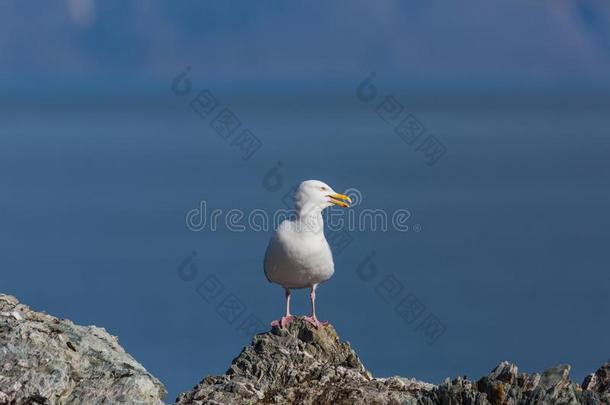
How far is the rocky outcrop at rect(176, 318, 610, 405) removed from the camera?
11.9 meters

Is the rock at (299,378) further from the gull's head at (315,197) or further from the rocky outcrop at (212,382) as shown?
the gull's head at (315,197)

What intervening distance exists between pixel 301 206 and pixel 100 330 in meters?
4.99

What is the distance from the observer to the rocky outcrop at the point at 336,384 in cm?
1190

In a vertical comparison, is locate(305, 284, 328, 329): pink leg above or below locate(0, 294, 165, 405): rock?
above

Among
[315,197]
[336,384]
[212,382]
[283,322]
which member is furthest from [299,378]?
[315,197]

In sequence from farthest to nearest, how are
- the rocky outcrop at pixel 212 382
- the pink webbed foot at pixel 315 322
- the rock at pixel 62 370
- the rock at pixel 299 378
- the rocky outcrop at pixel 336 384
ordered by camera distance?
1. the pink webbed foot at pixel 315 322
2. the rock at pixel 299 378
3. the rocky outcrop at pixel 336 384
4. the rocky outcrop at pixel 212 382
5. the rock at pixel 62 370

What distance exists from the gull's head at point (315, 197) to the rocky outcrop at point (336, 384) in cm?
231

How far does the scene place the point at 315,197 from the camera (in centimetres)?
1706

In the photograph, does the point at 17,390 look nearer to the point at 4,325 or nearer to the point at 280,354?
the point at 4,325

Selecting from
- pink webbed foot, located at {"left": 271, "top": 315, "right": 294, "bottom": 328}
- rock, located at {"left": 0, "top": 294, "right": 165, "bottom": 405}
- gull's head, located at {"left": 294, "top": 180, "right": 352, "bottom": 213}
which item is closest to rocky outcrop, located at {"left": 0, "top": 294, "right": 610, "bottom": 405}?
rock, located at {"left": 0, "top": 294, "right": 165, "bottom": 405}

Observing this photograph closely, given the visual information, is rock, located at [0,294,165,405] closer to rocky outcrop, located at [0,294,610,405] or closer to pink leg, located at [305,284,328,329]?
rocky outcrop, located at [0,294,610,405]

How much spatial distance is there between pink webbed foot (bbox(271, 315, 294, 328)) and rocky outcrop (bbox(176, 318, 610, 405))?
611 millimetres

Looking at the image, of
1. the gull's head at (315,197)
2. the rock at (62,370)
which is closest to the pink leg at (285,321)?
the gull's head at (315,197)

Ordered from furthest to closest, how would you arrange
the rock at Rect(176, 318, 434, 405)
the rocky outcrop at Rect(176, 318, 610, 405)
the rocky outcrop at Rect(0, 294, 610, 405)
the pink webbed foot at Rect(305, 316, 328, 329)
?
the pink webbed foot at Rect(305, 316, 328, 329) → the rock at Rect(176, 318, 434, 405) → the rocky outcrop at Rect(176, 318, 610, 405) → the rocky outcrop at Rect(0, 294, 610, 405)
